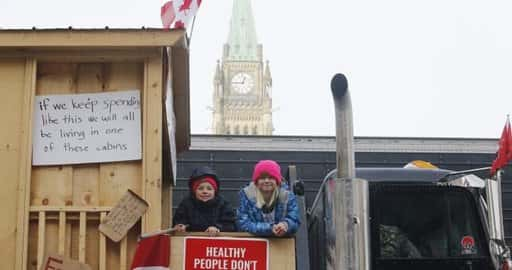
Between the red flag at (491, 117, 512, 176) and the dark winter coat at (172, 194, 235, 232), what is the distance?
6.58 feet

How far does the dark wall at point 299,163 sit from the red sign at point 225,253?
42.7 ft

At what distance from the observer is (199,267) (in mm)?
5250

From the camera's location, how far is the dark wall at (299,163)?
1909 centimetres

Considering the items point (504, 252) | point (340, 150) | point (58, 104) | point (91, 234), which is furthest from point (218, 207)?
point (340, 150)

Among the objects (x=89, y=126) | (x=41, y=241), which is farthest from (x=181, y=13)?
(x=41, y=241)

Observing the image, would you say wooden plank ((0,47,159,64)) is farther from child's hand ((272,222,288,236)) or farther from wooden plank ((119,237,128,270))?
child's hand ((272,222,288,236))

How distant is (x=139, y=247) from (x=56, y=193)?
2.70ft

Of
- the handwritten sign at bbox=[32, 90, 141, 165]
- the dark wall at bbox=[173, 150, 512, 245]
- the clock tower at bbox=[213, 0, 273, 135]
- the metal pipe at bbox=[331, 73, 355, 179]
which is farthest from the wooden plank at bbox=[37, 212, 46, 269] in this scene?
the clock tower at bbox=[213, 0, 273, 135]

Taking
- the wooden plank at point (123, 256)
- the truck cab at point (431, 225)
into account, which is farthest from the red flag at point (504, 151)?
the wooden plank at point (123, 256)

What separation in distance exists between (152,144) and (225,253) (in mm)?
1019

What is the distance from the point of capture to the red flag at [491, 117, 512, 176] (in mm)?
5129

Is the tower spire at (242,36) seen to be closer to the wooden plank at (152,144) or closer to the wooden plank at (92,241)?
the wooden plank at (152,144)

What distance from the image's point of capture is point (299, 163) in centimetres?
1980

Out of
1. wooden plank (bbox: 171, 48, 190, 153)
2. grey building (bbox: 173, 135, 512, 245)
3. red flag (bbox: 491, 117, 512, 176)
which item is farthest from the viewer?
grey building (bbox: 173, 135, 512, 245)
